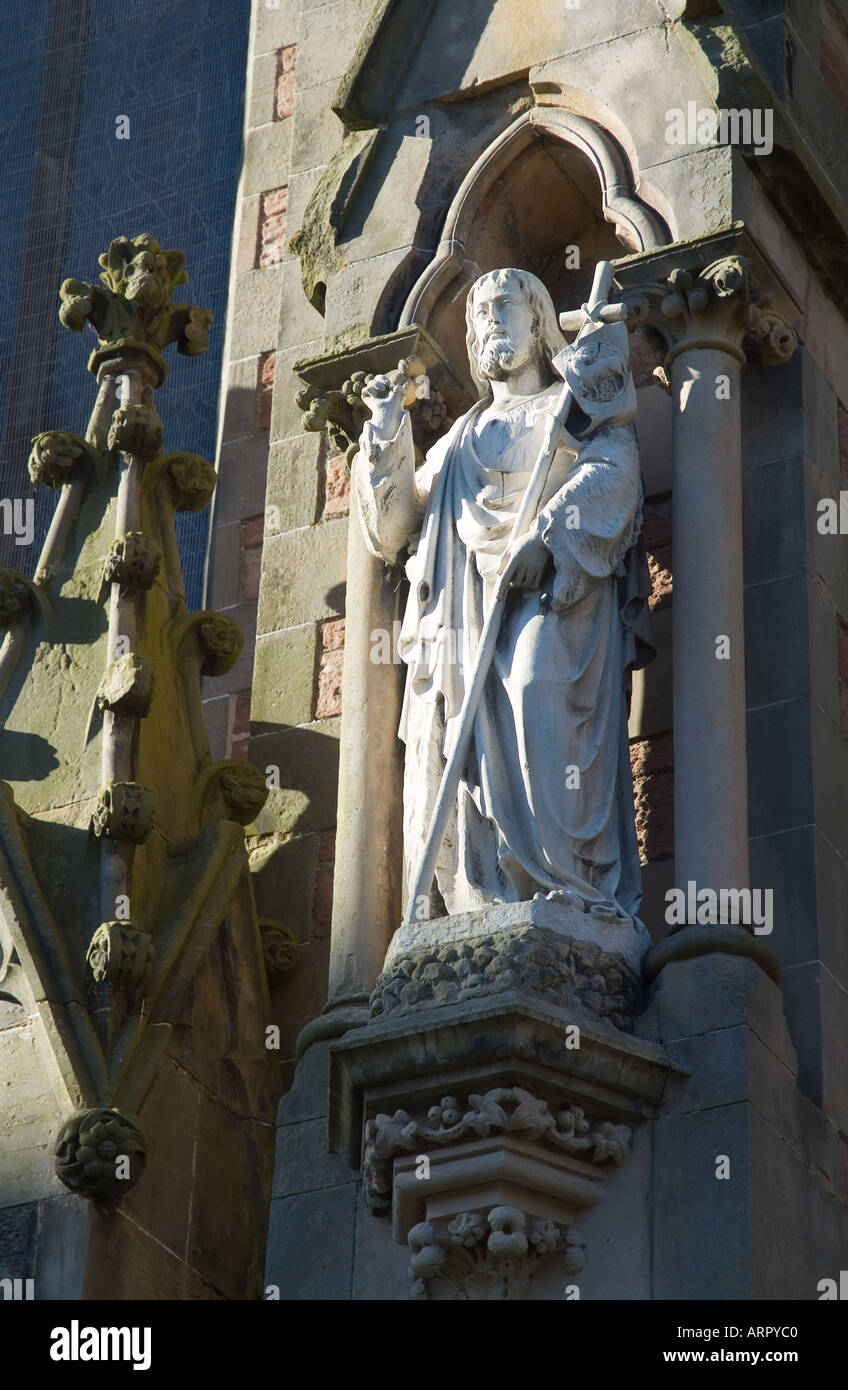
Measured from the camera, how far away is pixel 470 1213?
315 inches

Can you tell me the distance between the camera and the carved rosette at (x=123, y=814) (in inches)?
356

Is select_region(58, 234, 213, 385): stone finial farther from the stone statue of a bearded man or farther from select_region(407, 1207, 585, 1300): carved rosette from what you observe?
select_region(407, 1207, 585, 1300): carved rosette

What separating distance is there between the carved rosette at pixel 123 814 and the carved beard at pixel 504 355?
1634 mm

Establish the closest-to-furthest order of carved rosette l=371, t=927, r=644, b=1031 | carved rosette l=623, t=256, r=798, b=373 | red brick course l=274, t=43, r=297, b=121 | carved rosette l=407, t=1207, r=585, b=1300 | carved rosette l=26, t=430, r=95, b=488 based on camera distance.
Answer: carved rosette l=407, t=1207, r=585, b=1300
carved rosette l=371, t=927, r=644, b=1031
carved rosette l=623, t=256, r=798, b=373
carved rosette l=26, t=430, r=95, b=488
red brick course l=274, t=43, r=297, b=121

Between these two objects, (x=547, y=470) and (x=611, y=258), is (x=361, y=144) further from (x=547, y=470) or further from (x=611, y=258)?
(x=547, y=470)

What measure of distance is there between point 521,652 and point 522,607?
17 centimetres

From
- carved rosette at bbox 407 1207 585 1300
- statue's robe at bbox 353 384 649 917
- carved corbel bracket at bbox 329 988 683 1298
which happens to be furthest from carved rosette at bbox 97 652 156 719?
carved rosette at bbox 407 1207 585 1300

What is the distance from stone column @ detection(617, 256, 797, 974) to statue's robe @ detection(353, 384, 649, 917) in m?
0.16

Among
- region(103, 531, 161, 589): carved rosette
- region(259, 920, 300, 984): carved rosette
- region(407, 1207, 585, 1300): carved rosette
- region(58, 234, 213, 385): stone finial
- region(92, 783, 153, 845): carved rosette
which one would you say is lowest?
region(407, 1207, 585, 1300): carved rosette

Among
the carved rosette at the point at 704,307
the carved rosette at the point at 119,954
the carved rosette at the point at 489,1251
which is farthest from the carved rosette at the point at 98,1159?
the carved rosette at the point at 704,307

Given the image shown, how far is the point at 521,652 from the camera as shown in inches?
344

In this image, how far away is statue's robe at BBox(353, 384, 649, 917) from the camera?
27.9ft

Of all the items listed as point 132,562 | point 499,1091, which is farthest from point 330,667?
point 499,1091
